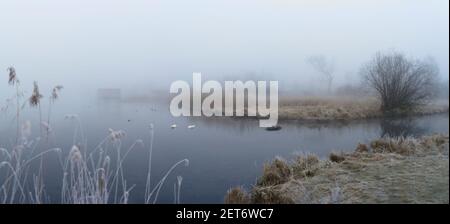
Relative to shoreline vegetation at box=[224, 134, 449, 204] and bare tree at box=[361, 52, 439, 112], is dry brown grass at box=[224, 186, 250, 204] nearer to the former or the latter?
shoreline vegetation at box=[224, 134, 449, 204]

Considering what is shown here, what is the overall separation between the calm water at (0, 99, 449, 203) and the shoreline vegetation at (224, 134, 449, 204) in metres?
Answer: 0.57

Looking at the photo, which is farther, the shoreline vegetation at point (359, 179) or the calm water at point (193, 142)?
the calm water at point (193, 142)

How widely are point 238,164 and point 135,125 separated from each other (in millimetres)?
2171

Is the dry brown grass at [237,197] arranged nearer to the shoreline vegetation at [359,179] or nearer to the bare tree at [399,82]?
the shoreline vegetation at [359,179]

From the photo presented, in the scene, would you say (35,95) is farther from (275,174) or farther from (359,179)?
(275,174)

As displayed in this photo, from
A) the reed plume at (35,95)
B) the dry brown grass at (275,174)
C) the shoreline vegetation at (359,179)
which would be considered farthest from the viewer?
the dry brown grass at (275,174)

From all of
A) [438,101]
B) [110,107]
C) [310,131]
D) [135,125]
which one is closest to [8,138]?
[135,125]

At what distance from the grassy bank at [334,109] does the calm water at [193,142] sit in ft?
6.61

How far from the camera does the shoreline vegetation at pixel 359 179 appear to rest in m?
4.21

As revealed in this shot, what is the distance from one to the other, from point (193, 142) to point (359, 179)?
4693 mm

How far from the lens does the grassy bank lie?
16.0 meters

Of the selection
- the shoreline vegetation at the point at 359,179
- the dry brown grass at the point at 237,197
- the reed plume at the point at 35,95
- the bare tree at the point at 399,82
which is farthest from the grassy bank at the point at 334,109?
the reed plume at the point at 35,95

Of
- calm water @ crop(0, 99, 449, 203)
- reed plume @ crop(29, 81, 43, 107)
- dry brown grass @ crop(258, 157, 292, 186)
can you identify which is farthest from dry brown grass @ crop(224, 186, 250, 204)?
reed plume @ crop(29, 81, 43, 107)
